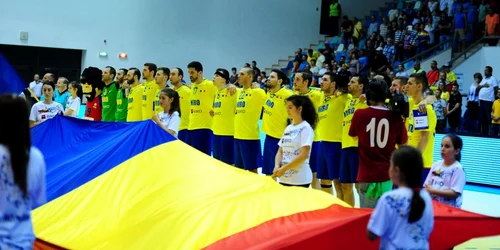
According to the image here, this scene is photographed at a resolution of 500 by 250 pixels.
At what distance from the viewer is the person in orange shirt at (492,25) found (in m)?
14.6

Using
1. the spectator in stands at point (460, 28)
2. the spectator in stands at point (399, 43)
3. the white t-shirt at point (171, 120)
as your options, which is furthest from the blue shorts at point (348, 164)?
the spectator in stands at point (399, 43)

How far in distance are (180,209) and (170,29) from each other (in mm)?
16209

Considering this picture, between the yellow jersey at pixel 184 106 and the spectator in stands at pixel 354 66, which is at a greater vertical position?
the spectator in stands at pixel 354 66

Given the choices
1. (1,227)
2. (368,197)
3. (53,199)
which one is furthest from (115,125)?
(1,227)

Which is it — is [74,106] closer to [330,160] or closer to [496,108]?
[330,160]

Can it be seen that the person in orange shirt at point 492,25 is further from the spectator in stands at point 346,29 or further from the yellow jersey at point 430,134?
the yellow jersey at point 430,134

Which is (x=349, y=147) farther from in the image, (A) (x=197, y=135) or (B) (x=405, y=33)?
(B) (x=405, y=33)

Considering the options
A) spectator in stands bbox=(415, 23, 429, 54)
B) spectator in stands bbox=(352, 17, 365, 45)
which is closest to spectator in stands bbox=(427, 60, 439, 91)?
spectator in stands bbox=(415, 23, 429, 54)

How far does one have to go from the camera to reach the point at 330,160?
7.04 metres

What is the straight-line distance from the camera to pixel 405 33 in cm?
1692

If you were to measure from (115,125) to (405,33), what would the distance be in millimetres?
11981

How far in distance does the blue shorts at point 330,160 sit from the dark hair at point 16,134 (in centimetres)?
442

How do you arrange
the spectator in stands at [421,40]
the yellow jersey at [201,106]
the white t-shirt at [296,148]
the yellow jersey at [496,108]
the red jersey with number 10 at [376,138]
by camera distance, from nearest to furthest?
the red jersey with number 10 at [376,138], the white t-shirt at [296,148], the yellow jersey at [201,106], the yellow jersey at [496,108], the spectator in stands at [421,40]

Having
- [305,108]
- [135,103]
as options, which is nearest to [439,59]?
[135,103]
